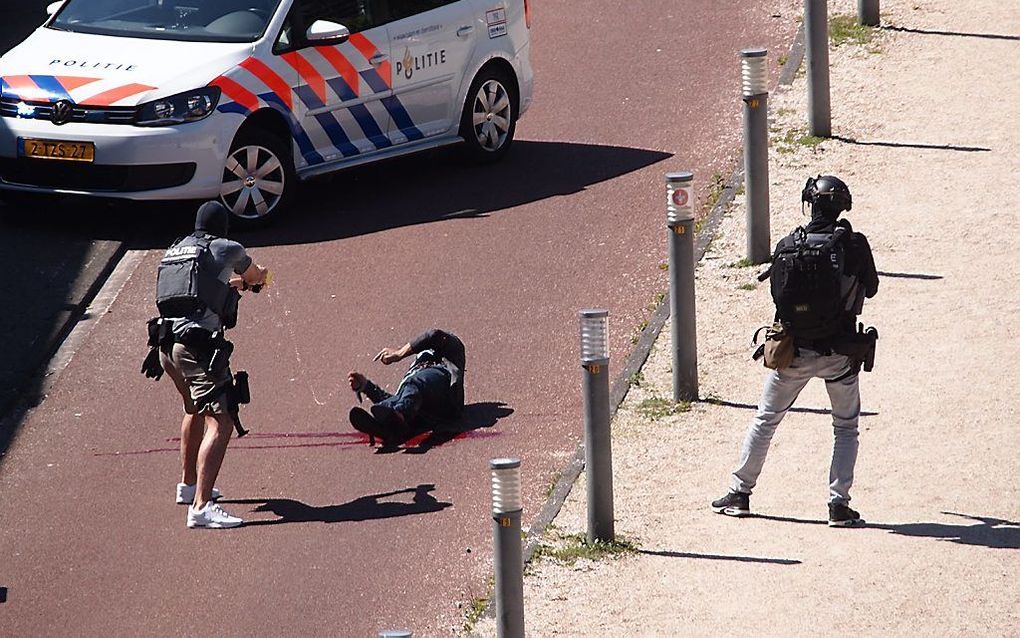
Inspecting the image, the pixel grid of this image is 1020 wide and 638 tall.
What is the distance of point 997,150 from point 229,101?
18.4 feet

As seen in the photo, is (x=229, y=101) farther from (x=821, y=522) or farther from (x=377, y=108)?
(x=821, y=522)

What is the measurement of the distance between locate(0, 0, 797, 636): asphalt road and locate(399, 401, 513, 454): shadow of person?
0.08 ft

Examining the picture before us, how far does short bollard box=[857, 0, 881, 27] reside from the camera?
51.1 feet

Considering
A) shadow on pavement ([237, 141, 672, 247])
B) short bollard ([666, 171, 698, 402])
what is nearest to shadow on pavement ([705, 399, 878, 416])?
short bollard ([666, 171, 698, 402])

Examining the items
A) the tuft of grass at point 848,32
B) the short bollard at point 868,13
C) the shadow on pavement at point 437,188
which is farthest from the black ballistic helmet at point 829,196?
the short bollard at point 868,13

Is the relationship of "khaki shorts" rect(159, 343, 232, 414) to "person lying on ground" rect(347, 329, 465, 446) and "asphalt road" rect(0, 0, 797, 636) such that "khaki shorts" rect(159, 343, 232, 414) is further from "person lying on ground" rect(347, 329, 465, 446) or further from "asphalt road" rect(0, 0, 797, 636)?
"person lying on ground" rect(347, 329, 465, 446)

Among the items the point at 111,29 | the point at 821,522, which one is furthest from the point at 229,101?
the point at 821,522

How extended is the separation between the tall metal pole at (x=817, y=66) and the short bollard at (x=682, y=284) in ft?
12.9

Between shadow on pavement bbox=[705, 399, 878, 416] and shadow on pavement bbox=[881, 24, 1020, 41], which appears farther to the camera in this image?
shadow on pavement bbox=[881, 24, 1020, 41]

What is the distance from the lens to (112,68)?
12172mm

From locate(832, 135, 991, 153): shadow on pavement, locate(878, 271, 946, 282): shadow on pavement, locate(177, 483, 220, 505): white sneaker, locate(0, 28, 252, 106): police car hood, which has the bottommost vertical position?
locate(177, 483, 220, 505): white sneaker

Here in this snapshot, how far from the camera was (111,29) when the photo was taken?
41.8 feet

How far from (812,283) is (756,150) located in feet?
11.9

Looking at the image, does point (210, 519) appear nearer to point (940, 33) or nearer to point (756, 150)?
point (756, 150)
